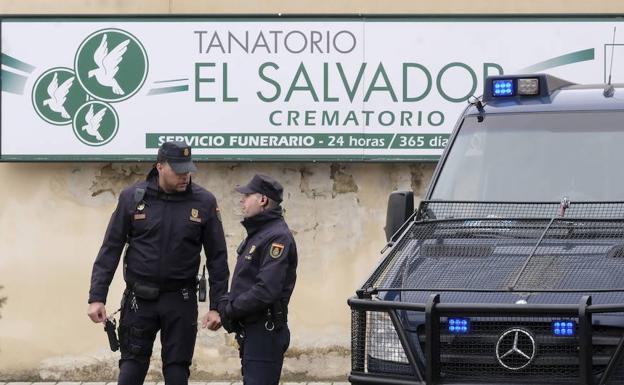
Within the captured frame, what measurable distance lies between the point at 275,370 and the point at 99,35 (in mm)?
4436

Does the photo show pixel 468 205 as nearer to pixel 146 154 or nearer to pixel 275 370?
pixel 275 370

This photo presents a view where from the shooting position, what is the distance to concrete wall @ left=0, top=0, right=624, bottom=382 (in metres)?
11.6

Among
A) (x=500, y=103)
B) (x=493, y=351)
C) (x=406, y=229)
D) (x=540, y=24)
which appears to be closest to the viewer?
(x=493, y=351)

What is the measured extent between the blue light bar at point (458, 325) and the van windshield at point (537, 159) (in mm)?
1288

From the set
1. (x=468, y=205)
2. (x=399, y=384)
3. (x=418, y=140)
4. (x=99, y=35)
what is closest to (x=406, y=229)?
(x=468, y=205)

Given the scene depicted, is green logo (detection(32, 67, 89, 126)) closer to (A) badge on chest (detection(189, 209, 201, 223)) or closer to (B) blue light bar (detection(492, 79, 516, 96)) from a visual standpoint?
(A) badge on chest (detection(189, 209, 201, 223))

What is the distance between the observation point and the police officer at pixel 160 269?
8.53 metres

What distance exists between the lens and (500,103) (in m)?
8.14

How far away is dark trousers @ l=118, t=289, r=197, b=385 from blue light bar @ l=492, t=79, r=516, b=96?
2.34 m

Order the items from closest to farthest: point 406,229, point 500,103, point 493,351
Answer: point 493,351 < point 406,229 < point 500,103

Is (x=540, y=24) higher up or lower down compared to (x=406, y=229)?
higher up

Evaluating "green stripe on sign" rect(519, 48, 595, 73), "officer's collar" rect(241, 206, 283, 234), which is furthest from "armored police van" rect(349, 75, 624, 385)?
"green stripe on sign" rect(519, 48, 595, 73)

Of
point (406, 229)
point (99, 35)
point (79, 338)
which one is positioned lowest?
point (79, 338)

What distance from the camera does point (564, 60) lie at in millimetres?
11359
